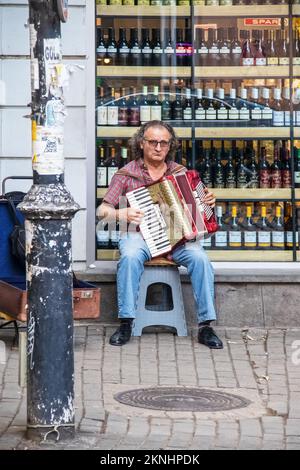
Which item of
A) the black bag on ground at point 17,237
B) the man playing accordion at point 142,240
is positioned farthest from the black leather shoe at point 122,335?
the black bag on ground at point 17,237

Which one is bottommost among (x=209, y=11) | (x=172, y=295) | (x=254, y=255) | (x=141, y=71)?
(x=172, y=295)

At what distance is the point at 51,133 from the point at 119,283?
9.31ft

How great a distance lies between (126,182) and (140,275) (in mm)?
801

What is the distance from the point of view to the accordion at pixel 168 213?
9.08m

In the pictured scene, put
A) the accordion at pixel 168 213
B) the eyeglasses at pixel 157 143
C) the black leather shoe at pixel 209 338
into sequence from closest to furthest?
the black leather shoe at pixel 209 338 → the accordion at pixel 168 213 → the eyeglasses at pixel 157 143

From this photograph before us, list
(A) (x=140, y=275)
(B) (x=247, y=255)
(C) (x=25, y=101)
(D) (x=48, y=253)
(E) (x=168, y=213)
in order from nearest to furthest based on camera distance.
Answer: (D) (x=48, y=253)
(A) (x=140, y=275)
(E) (x=168, y=213)
(C) (x=25, y=101)
(B) (x=247, y=255)

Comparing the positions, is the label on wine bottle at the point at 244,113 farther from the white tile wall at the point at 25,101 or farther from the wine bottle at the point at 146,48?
the white tile wall at the point at 25,101

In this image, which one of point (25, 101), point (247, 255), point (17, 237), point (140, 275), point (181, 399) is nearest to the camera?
point (181, 399)

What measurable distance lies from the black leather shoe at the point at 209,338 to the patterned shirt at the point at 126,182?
1274mm

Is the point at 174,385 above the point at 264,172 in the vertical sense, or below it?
below

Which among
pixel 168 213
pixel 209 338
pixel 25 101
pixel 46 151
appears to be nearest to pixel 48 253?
pixel 46 151

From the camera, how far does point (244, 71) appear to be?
1024cm

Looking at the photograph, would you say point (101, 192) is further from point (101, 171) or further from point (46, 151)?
point (46, 151)
